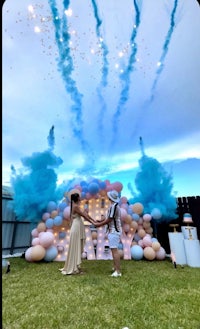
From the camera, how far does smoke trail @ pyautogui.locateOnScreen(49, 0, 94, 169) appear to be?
263 inches

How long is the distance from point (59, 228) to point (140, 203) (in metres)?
2.75

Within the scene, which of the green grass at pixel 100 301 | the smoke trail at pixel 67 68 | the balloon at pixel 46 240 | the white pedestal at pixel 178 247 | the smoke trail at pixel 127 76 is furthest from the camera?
the smoke trail at pixel 127 76

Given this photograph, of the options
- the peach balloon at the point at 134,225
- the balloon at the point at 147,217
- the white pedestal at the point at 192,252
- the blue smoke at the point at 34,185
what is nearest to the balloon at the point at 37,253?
the blue smoke at the point at 34,185

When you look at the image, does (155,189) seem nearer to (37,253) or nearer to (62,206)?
(62,206)

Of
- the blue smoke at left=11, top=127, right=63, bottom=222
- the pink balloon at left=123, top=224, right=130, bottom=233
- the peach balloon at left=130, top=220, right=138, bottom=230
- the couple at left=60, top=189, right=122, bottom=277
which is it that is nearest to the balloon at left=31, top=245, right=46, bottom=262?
the couple at left=60, top=189, right=122, bottom=277

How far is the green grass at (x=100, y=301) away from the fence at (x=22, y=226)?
107 inches

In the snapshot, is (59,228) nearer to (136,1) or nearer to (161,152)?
(161,152)

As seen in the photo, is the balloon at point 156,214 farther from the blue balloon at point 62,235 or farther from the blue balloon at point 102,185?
the blue balloon at point 62,235

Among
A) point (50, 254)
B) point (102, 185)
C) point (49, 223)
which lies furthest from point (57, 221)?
point (102, 185)

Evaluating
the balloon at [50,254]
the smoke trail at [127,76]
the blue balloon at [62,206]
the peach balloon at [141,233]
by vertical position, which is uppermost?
the smoke trail at [127,76]

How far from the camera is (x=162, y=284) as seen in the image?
10.8 feet

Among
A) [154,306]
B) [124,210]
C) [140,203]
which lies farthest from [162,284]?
[140,203]

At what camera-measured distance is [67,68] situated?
7.74m

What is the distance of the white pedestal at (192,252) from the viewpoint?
526cm
